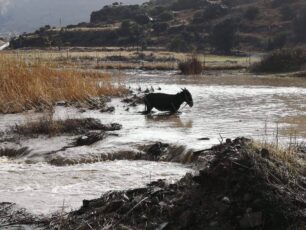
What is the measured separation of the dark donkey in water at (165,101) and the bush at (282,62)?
2763 cm

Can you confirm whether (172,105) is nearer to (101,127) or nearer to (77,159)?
(101,127)

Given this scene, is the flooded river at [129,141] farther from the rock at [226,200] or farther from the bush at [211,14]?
the bush at [211,14]

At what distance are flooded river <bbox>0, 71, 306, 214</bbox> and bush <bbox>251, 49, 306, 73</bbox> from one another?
921 inches

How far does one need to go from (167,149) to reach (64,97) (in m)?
8.90

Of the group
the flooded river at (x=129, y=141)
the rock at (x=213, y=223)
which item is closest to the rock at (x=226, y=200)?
the rock at (x=213, y=223)

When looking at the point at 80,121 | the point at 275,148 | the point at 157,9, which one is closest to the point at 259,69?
the point at 80,121

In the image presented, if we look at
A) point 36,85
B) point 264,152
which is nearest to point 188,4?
point 36,85

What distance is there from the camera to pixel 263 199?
244 inches

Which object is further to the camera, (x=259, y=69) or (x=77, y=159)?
(x=259, y=69)

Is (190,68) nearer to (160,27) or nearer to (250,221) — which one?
(250,221)

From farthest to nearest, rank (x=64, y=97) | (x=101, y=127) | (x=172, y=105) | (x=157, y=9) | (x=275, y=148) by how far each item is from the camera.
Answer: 1. (x=157, y=9)
2. (x=64, y=97)
3. (x=172, y=105)
4. (x=101, y=127)
5. (x=275, y=148)

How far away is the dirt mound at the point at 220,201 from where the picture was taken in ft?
20.0

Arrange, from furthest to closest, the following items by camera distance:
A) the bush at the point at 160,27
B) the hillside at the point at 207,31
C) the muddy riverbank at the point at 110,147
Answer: the bush at the point at 160,27
the hillside at the point at 207,31
the muddy riverbank at the point at 110,147

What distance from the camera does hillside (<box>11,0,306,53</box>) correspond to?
82750 millimetres
